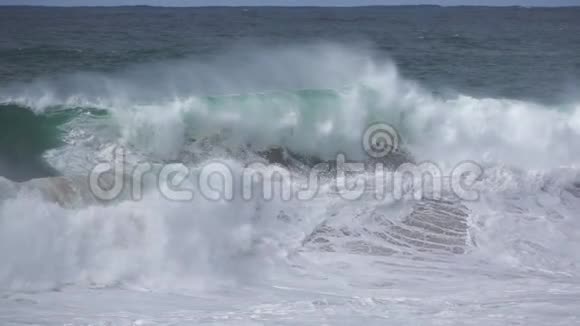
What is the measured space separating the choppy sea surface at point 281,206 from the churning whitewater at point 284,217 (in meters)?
0.03

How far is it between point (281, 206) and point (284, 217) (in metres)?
0.33

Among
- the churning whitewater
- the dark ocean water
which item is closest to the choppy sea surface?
the churning whitewater

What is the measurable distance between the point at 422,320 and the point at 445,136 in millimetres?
6651

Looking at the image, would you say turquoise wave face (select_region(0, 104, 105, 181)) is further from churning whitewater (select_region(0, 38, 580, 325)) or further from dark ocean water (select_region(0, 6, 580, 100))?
dark ocean water (select_region(0, 6, 580, 100))

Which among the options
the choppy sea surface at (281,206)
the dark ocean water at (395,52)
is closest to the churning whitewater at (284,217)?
the choppy sea surface at (281,206)

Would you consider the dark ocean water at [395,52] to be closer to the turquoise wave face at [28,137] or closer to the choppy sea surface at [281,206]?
the choppy sea surface at [281,206]

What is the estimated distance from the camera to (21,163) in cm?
908

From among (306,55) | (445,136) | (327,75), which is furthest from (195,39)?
(445,136)

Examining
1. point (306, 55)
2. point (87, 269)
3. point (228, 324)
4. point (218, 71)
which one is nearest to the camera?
point (228, 324)

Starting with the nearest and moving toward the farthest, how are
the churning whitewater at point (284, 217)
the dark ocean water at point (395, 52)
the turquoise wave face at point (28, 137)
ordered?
the churning whitewater at point (284, 217) → the turquoise wave face at point (28, 137) → the dark ocean water at point (395, 52)

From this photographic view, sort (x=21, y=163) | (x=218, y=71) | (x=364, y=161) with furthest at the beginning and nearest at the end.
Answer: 1. (x=218, y=71)
2. (x=364, y=161)
3. (x=21, y=163)

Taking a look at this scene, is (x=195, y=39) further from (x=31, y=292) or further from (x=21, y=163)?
(x=31, y=292)

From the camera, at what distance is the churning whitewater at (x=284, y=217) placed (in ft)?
17.5

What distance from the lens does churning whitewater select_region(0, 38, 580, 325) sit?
534cm
